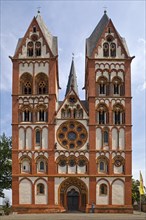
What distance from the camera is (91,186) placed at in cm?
6041

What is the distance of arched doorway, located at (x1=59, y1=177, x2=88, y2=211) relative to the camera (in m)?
60.8

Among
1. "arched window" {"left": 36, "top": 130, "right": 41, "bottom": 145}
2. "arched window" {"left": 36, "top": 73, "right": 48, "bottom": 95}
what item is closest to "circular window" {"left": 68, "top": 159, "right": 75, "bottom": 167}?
"arched window" {"left": 36, "top": 130, "right": 41, "bottom": 145}

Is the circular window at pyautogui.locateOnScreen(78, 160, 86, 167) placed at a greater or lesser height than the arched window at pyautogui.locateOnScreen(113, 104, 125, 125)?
lesser

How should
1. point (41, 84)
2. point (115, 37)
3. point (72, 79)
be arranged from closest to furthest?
point (41, 84) < point (115, 37) < point (72, 79)

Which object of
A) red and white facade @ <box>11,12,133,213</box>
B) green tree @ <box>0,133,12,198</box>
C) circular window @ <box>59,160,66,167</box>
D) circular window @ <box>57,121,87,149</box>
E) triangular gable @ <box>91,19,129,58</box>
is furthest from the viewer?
green tree @ <box>0,133,12,198</box>

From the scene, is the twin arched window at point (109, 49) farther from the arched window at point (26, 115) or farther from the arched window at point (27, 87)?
the arched window at point (26, 115)

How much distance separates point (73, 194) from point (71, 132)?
8989 mm

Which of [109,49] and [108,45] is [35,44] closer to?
[108,45]

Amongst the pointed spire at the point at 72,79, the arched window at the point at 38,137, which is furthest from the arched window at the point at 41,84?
the pointed spire at the point at 72,79

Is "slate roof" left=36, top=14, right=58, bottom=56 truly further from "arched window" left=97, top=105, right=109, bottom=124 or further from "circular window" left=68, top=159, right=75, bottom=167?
"circular window" left=68, top=159, right=75, bottom=167

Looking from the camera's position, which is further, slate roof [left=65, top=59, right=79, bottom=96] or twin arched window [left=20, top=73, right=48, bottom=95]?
slate roof [left=65, top=59, right=79, bottom=96]

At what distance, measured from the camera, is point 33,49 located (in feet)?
215

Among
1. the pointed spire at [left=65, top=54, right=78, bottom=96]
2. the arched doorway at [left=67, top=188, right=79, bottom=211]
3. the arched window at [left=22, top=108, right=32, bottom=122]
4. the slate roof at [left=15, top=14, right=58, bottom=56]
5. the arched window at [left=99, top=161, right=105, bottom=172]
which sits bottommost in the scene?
the arched doorway at [left=67, top=188, right=79, bottom=211]

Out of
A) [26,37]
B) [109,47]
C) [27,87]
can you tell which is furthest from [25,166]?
[109,47]
